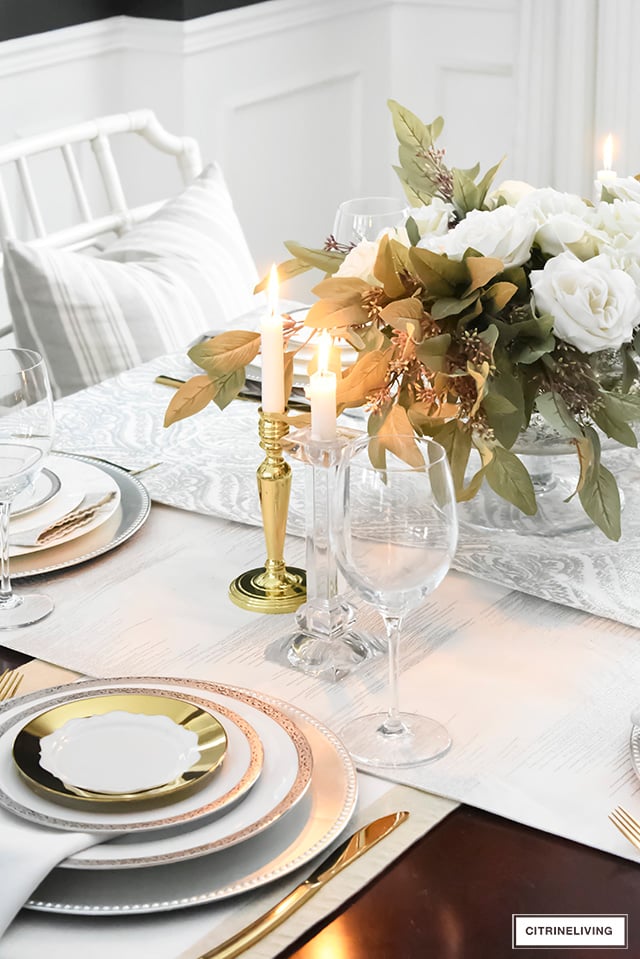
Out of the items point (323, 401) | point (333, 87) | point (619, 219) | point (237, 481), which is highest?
point (619, 219)

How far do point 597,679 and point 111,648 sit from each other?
393mm

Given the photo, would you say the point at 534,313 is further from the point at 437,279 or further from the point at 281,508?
the point at 281,508

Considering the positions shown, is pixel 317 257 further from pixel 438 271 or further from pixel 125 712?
pixel 125 712

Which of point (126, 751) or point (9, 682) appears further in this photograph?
point (9, 682)

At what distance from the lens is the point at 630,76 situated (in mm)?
3270

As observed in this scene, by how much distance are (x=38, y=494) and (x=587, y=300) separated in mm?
582

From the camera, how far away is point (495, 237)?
43.0 inches

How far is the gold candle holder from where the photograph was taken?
1.14 meters

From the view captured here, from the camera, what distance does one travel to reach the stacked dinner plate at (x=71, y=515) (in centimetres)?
123

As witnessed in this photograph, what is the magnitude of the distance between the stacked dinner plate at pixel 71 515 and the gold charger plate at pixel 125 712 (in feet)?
1.03

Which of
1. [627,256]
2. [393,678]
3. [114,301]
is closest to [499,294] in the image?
[627,256]

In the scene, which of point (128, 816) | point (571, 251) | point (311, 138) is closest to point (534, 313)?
point (571, 251)

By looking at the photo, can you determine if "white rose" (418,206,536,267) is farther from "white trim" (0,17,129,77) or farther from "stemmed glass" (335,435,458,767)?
"white trim" (0,17,129,77)

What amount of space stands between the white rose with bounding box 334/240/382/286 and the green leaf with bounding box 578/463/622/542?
0.26 meters
